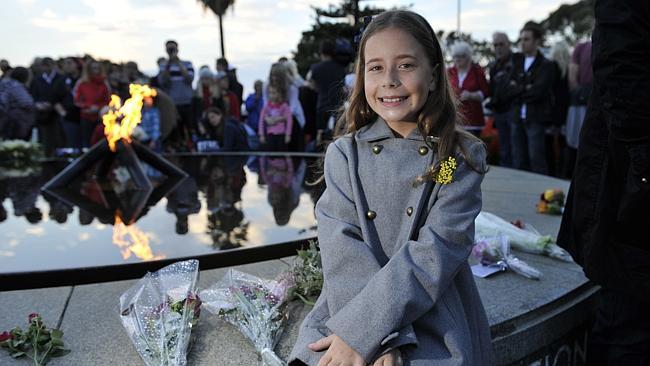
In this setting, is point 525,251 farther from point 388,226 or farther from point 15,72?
point 15,72

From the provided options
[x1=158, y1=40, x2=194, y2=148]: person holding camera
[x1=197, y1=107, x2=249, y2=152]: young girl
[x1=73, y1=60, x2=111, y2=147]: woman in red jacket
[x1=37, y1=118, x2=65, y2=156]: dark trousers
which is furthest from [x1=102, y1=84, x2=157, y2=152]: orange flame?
[x1=37, y1=118, x2=65, y2=156]: dark trousers

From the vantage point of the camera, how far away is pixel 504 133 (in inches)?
334

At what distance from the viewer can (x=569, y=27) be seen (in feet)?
180

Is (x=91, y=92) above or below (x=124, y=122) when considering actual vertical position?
above

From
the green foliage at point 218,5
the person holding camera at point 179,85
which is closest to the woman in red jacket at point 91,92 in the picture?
the person holding camera at point 179,85

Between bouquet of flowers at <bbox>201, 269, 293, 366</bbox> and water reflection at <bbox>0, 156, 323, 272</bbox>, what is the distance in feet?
4.14

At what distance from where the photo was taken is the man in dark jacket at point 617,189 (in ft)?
7.51

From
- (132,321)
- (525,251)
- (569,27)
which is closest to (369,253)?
(132,321)

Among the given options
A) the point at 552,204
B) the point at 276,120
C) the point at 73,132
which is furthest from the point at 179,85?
the point at 552,204

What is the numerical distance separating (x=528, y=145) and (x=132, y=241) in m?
5.65

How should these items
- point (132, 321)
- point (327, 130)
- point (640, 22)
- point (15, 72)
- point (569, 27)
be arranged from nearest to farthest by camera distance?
point (640, 22)
point (132, 321)
point (327, 130)
point (15, 72)
point (569, 27)

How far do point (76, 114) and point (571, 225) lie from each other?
1091cm

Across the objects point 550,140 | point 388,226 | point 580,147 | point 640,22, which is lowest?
point 550,140

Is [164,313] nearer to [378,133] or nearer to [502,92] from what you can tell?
[378,133]
